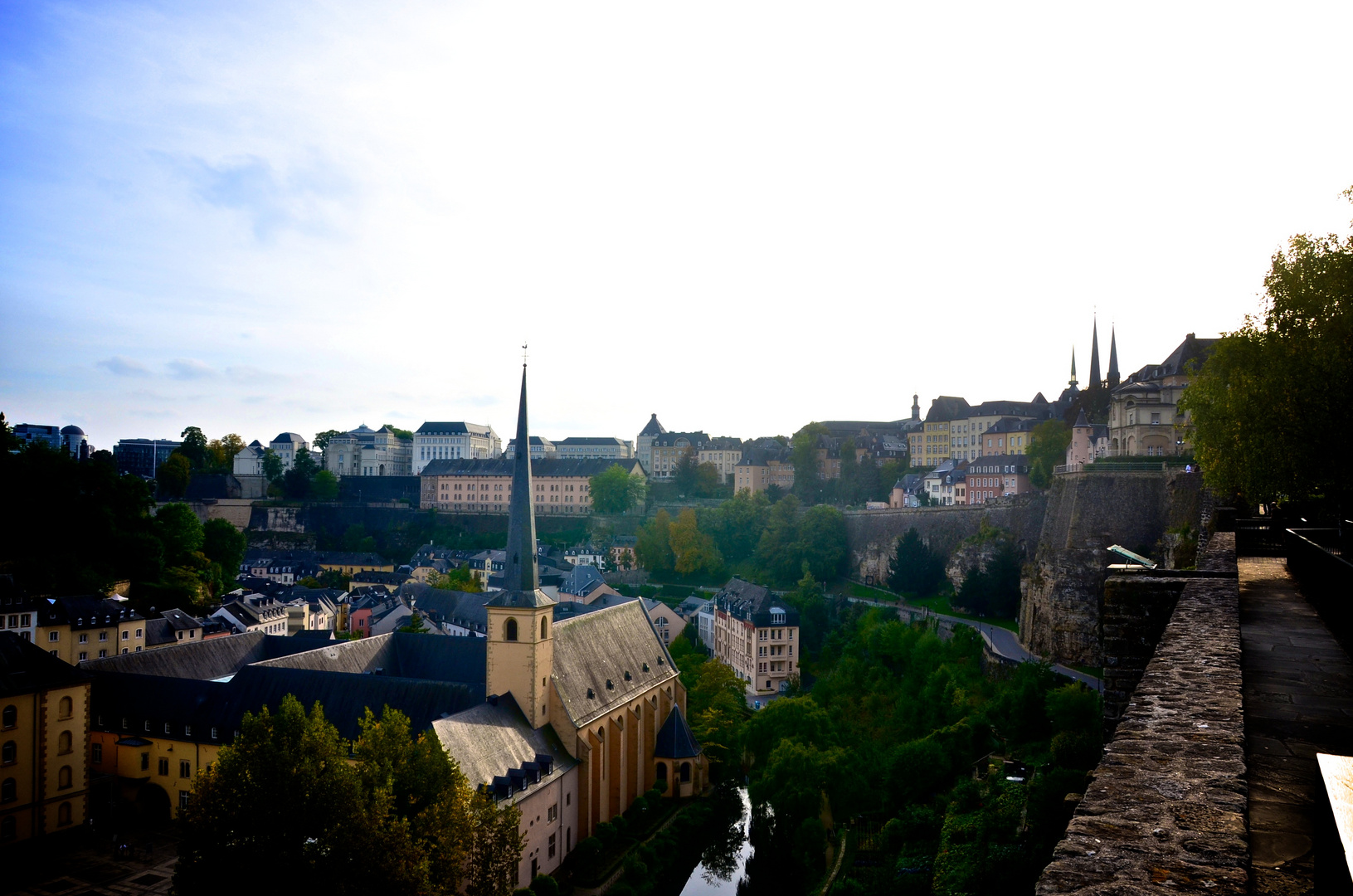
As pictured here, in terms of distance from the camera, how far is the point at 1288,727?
5152mm

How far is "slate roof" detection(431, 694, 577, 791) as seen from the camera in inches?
A: 974

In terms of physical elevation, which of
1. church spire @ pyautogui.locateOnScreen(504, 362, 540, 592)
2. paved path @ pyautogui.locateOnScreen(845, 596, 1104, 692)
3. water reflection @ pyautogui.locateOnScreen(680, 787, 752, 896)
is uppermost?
church spire @ pyautogui.locateOnScreen(504, 362, 540, 592)

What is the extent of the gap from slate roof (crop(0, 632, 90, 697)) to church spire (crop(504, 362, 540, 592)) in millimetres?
16601

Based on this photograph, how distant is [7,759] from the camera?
2992 centimetres

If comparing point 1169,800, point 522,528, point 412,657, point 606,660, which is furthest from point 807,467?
point 1169,800

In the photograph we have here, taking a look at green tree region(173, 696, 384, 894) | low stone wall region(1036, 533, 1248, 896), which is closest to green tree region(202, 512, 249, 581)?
green tree region(173, 696, 384, 894)

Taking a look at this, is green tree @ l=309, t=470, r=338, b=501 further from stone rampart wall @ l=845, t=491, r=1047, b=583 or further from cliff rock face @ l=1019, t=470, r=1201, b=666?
cliff rock face @ l=1019, t=470, r=1201, b=666

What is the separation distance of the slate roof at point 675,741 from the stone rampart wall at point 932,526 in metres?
25.0

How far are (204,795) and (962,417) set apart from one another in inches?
3198

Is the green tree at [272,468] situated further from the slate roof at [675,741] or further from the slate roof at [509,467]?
the slate roof at [675,741]

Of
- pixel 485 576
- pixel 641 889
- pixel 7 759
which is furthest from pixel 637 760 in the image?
pixel 485 576

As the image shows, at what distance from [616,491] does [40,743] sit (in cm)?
7905

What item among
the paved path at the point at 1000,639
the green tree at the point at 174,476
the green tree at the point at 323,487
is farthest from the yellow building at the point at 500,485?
the paved path at the point at 1000,639

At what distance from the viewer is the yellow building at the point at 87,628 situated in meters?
45.8
